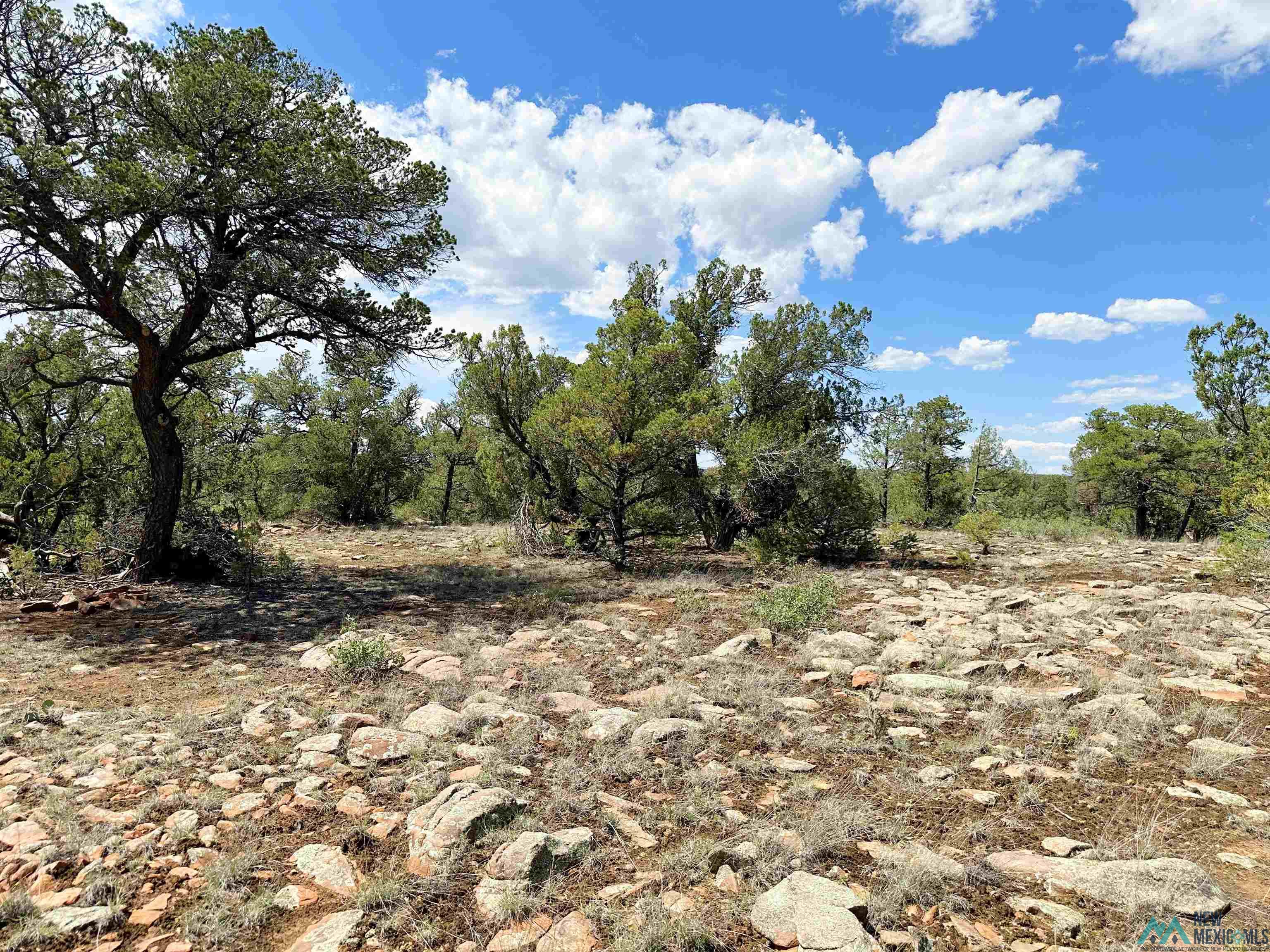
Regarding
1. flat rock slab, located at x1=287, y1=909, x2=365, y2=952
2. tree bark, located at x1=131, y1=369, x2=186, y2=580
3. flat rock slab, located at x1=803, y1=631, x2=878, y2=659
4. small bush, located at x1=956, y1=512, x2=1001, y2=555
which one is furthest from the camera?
small bush, located at x1=956, y1=512, x2=1001, y2=555

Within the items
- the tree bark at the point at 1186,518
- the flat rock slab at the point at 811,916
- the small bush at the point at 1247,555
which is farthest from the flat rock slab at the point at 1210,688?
the tree bark at the point at 1186,518

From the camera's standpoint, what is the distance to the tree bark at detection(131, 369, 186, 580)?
33.4 ft

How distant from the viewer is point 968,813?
11.7 ft

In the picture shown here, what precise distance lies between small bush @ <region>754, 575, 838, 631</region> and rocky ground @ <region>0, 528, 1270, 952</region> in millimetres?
314

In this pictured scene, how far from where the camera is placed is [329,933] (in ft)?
8.50

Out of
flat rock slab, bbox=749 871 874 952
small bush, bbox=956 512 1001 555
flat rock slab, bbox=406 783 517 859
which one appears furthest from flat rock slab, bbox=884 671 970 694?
small bush, bbox=956 512 1001 555

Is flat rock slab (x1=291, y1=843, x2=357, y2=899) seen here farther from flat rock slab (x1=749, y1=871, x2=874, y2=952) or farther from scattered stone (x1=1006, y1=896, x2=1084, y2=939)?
scattered stone (x1=1006, y1=896, x2=1084, y2=939)

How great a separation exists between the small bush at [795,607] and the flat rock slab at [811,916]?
4965mm

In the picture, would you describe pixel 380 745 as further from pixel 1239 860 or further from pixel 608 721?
pixel 1239 860

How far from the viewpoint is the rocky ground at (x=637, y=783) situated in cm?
268

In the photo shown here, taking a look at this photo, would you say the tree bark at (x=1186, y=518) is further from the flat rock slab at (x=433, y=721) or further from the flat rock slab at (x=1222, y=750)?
the flat rock slab at (x=433, y=721)

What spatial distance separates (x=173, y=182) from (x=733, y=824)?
10483mm

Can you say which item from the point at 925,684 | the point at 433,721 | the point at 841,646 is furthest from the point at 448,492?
the point at 925,684

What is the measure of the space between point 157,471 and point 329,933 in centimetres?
1056
